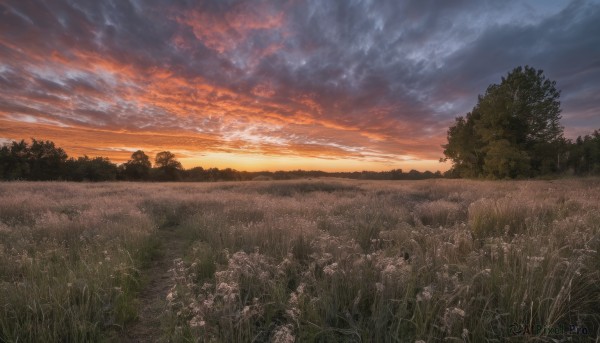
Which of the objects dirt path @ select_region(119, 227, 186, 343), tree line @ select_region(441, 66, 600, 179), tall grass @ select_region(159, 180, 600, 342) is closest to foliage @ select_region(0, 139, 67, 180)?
dirt path @ select_region(119, 227, 186, 343)

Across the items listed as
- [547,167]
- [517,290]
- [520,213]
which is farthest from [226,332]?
[547,167]

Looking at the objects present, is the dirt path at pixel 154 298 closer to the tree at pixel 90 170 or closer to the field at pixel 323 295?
the field at pixel 323 295

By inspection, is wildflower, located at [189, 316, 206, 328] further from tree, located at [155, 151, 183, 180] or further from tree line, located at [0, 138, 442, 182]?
tree, located at [155, 151, 183, 180]

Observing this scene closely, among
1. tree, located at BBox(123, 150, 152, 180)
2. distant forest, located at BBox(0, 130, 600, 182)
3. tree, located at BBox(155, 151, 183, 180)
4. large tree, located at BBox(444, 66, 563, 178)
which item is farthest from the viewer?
tree, located at BBox(155, 151, 183, 180)

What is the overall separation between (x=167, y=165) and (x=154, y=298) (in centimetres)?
7624

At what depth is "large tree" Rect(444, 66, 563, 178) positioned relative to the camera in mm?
A: 31594

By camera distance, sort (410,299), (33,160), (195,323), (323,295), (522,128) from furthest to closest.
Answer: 1. (33,160)
2. (522,128)
3. (323,295)
4. (410,299)
5. (195,323)

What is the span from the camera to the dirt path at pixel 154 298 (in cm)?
360

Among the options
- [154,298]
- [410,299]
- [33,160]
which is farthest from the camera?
[33,160]

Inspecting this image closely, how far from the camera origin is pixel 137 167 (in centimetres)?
6850

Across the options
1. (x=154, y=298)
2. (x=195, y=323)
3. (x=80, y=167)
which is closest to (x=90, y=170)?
(x=80, y=167)

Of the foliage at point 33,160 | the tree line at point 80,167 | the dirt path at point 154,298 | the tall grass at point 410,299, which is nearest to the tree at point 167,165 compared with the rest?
the tree line at point 80,167

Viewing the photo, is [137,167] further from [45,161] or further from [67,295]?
[67,295]

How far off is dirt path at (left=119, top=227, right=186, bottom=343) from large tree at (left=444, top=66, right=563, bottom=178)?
35.7 metres
